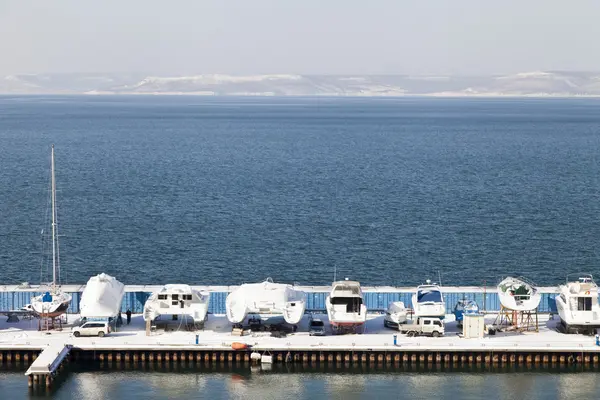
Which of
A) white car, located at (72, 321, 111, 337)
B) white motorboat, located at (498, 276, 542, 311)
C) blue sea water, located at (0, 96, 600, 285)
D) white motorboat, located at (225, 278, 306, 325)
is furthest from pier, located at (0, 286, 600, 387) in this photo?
blue sea water, located at (0, 96, 600, 285)

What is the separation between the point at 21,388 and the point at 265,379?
32.5 feet

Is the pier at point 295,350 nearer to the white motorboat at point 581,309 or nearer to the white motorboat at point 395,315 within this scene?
the white motorboat at point 581,309

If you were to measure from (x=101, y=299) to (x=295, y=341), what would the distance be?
8751 millimetres

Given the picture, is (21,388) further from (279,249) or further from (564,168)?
(564,168)

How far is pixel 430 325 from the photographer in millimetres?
46562

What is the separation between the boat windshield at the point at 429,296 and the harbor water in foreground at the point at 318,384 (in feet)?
11.9

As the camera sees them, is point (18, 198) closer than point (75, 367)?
No

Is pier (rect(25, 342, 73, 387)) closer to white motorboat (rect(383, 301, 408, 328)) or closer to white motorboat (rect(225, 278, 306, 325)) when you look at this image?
white motorboat (rect(225, 278, 306, 325))

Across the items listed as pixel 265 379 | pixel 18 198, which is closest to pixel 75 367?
pixel 265 379

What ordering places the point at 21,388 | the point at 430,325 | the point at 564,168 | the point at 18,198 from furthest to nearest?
the point at 564,168 < the point at 18,198 < the point at 430,325 < the point at 21,388

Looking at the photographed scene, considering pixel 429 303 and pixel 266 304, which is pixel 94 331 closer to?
pixel 266 304

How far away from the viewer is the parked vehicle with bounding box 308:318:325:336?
46562mm

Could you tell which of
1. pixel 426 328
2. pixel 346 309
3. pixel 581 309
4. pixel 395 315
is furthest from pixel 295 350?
pixel 581 309

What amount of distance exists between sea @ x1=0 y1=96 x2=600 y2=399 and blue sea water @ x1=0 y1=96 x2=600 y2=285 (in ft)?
0.63
